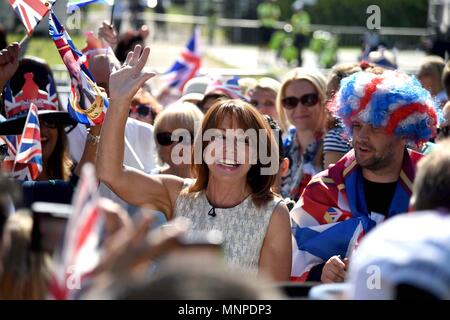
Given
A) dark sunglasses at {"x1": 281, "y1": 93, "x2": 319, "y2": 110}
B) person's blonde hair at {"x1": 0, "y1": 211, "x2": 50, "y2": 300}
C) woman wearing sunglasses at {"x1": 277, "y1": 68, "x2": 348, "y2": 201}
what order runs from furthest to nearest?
dark sunglasses at {"x1": 281, "y1": 93, "x2": 319, "y2": 110} < woman wearing sunglasses at {"x1": 277, "y1": 68, "x2": 348, "y2": 201} < person's blonde hair at {"x1": 0, "y1": 211, "x2": 50, "y2": 300}

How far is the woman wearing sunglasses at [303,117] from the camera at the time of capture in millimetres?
6420

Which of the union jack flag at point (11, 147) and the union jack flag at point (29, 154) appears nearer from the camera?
the union jack flag at point (29, 154)

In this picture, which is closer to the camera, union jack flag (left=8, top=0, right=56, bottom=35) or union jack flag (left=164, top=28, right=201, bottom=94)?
union jack flag (left=8, top=0, right=56, bottom=35)

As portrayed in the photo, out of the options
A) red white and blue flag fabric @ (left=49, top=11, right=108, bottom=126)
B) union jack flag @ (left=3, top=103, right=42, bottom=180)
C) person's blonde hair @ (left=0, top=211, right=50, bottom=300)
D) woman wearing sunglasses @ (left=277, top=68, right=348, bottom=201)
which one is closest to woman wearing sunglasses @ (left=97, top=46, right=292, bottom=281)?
union jack flag @ (left=3, top=103, right=42, bottom=180)

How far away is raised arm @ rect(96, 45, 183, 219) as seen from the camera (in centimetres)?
398

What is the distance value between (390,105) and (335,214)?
600 millimetres

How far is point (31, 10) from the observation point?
218 inches

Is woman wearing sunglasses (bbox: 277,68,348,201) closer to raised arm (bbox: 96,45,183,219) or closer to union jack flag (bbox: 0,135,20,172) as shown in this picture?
union jack flag (bbox: 0,135,20,172)

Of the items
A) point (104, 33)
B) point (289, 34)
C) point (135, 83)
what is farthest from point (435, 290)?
point (289, 34)

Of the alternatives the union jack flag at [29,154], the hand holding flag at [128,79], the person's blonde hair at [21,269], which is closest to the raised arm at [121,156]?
the hand holding flag at [128,79]

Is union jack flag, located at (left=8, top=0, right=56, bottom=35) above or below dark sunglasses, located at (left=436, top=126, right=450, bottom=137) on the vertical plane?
above

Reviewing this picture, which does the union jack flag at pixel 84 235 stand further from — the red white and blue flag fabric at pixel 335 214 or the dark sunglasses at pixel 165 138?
the dark sunglasses at pixel 165 138

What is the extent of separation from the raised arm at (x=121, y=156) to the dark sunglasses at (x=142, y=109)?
2862 millimetres

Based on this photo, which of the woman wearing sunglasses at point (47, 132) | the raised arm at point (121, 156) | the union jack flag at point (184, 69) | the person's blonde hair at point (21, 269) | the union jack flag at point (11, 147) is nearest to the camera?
the person's blonde hair at point (21, 269)
